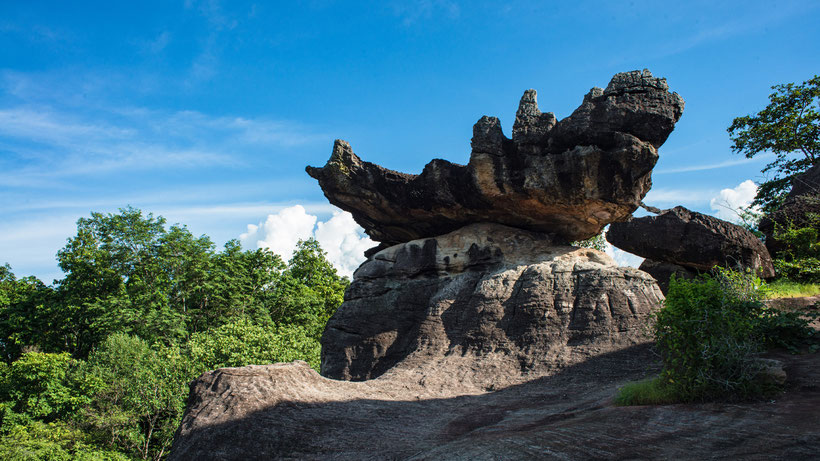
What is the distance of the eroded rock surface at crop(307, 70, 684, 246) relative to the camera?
13133 mm

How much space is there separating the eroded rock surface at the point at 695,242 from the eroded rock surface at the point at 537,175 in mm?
1775

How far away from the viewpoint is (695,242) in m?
15.2

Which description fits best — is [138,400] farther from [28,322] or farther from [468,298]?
[468,298]

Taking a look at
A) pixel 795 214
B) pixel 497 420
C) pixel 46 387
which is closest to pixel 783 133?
pixel 795 214

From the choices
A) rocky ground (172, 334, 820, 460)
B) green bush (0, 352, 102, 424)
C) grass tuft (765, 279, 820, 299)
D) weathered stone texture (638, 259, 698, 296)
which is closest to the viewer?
rocky ground (172, 334, 820, 460)

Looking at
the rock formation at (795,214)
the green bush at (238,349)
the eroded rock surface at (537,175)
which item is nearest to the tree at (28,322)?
the green bush at (238,349)

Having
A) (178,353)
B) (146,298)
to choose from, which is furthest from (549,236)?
(146,298)

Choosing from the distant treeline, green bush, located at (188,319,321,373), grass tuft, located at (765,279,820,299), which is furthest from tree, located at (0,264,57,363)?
grass tuft, located at (765,279,820,299)

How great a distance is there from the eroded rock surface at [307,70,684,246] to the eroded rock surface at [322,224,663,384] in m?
1.04

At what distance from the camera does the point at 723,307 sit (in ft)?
24.4

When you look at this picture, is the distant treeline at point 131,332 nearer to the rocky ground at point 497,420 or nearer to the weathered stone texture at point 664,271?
the rocky ground at point 497,420

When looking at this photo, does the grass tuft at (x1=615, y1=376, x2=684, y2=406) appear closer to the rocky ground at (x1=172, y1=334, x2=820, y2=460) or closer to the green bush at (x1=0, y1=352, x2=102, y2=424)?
the rocky ground at (x1=172, y1=334, x2=820, y2=460)

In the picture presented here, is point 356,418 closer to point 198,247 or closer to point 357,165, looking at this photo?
point 357,165

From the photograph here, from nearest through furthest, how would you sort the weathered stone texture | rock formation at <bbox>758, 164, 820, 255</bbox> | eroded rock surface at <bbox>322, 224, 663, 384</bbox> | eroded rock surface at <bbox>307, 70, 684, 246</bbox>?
eroded rock surface at <bbox>322, 224, 663, 384</bbox> < eroded rock surface at <bbox>307, 70, 684, 246</bbox> < the weathered stone texture < rock formation at <bbox>758, 164, 820, 255</bbox>
